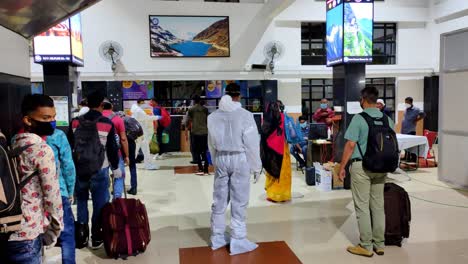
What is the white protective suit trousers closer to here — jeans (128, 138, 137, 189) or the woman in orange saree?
the woman in orange saree

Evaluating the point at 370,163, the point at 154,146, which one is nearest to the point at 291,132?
the point at 370,163

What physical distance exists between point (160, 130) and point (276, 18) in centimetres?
489

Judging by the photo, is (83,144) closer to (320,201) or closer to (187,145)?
(320,201)

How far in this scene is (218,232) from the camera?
3846 mm

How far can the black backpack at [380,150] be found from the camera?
3.44m

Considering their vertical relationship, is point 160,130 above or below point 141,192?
above

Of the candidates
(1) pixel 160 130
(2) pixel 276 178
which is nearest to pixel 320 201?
(2) pixel 276 178

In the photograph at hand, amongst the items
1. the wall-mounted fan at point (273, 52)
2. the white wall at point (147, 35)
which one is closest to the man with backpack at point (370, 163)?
the white wall at point (147, 35)

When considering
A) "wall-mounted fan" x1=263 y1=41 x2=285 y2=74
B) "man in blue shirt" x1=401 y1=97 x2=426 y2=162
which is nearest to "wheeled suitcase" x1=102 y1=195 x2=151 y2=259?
"man in blue shirt" x1=401 y1=97 x2=426 y2=162

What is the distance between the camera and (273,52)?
11.3 metres

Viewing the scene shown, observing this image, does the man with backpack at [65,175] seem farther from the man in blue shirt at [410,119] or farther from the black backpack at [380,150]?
the man in blue shirt at [410,119]

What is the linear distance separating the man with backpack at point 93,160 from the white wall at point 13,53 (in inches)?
25.5

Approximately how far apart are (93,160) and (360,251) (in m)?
2.62

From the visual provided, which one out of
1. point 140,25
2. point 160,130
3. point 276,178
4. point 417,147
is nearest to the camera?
point 276,178
